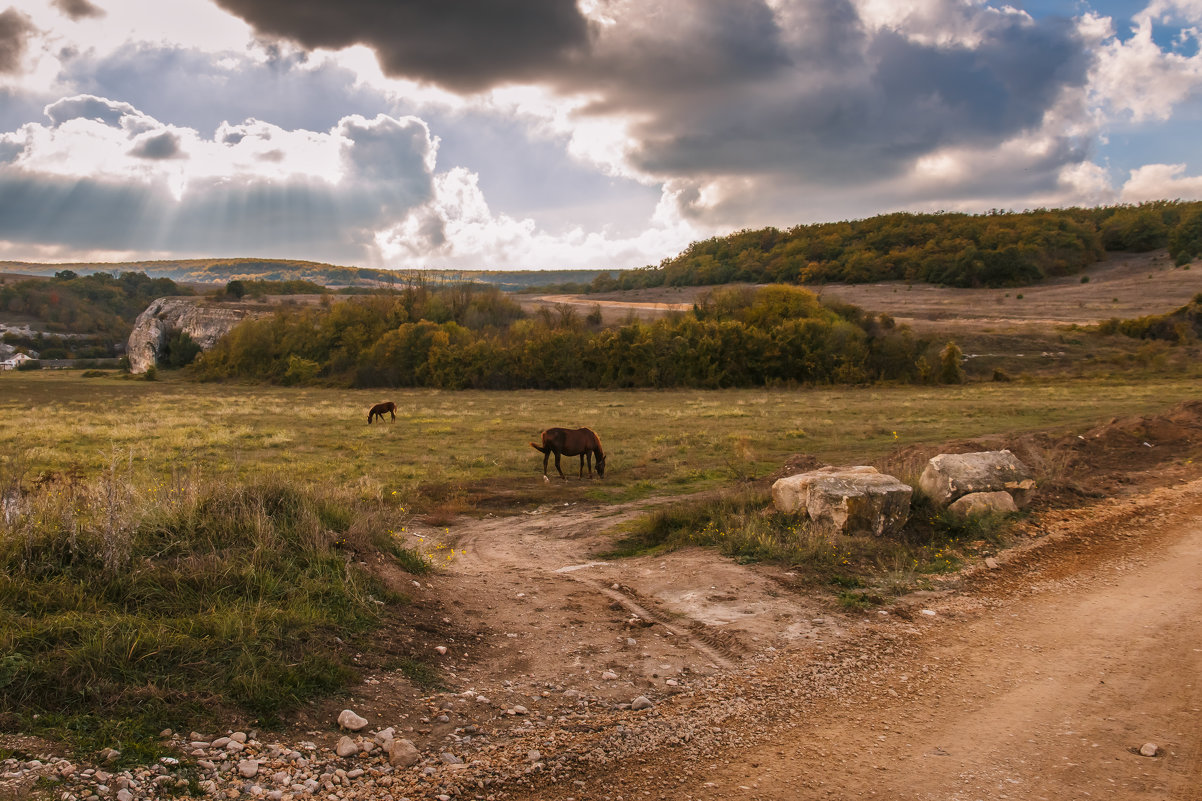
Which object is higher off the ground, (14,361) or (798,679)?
(798,679)

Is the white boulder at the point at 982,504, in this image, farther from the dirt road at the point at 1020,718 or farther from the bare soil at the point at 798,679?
the dirt road at the point at 1020,718

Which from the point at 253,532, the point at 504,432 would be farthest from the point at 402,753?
the point at 504,432

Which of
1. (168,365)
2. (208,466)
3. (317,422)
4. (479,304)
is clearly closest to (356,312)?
(479,304)

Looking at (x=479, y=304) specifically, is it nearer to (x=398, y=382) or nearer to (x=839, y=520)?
(x=398, y=382)

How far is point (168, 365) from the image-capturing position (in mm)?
94812

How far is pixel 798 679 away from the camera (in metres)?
6.24

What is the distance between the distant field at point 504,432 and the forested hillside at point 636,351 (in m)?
12.1

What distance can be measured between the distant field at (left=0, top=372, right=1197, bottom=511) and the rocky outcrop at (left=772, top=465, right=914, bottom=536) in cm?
549

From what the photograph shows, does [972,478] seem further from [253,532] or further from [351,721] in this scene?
[253,532]

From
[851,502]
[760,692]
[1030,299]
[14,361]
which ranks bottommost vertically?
[14,361]

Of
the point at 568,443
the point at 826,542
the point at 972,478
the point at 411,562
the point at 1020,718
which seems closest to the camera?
the point at 1020,718

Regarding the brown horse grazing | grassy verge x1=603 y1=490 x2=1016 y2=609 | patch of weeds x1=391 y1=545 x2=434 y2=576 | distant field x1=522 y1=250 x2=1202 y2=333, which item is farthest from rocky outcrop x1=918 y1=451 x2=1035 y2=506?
distant field x1=522 y1=250 x2=1202 y2=333

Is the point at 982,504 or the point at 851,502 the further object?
the point at 982,504

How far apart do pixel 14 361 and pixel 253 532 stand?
12190 cm
